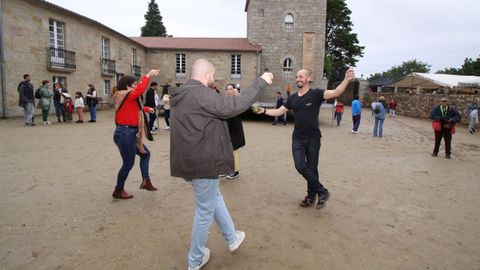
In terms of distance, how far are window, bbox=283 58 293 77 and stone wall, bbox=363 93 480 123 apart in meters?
8.75

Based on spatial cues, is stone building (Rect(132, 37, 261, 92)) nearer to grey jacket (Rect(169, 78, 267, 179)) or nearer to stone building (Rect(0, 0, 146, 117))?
stone building (Rect(0, 0, 146, 117))

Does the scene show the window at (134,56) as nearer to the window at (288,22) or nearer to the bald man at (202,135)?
the window at (288,22)

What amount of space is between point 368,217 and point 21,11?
17.8m

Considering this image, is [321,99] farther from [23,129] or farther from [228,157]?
[23,129]

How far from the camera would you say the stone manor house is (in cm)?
1493

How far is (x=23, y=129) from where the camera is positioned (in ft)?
35.9

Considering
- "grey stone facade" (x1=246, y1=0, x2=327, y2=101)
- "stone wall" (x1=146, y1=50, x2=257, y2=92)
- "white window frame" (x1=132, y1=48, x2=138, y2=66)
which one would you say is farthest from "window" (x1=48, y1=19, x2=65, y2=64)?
"grey stone facade" (x1=246, y1=0, x2=327, y2=101)

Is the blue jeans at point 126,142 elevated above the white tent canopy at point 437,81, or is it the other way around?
the white tent canopy at point 437,81

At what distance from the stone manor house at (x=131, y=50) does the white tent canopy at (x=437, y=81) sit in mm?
7431

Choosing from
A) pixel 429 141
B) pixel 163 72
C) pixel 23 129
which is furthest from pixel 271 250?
pixel 163 72

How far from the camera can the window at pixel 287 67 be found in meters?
29.7

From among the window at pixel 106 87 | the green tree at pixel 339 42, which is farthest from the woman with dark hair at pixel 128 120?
the green tree at pixel 339 42

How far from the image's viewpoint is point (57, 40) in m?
17.9

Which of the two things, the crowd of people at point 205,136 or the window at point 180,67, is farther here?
the window at point 180,67
